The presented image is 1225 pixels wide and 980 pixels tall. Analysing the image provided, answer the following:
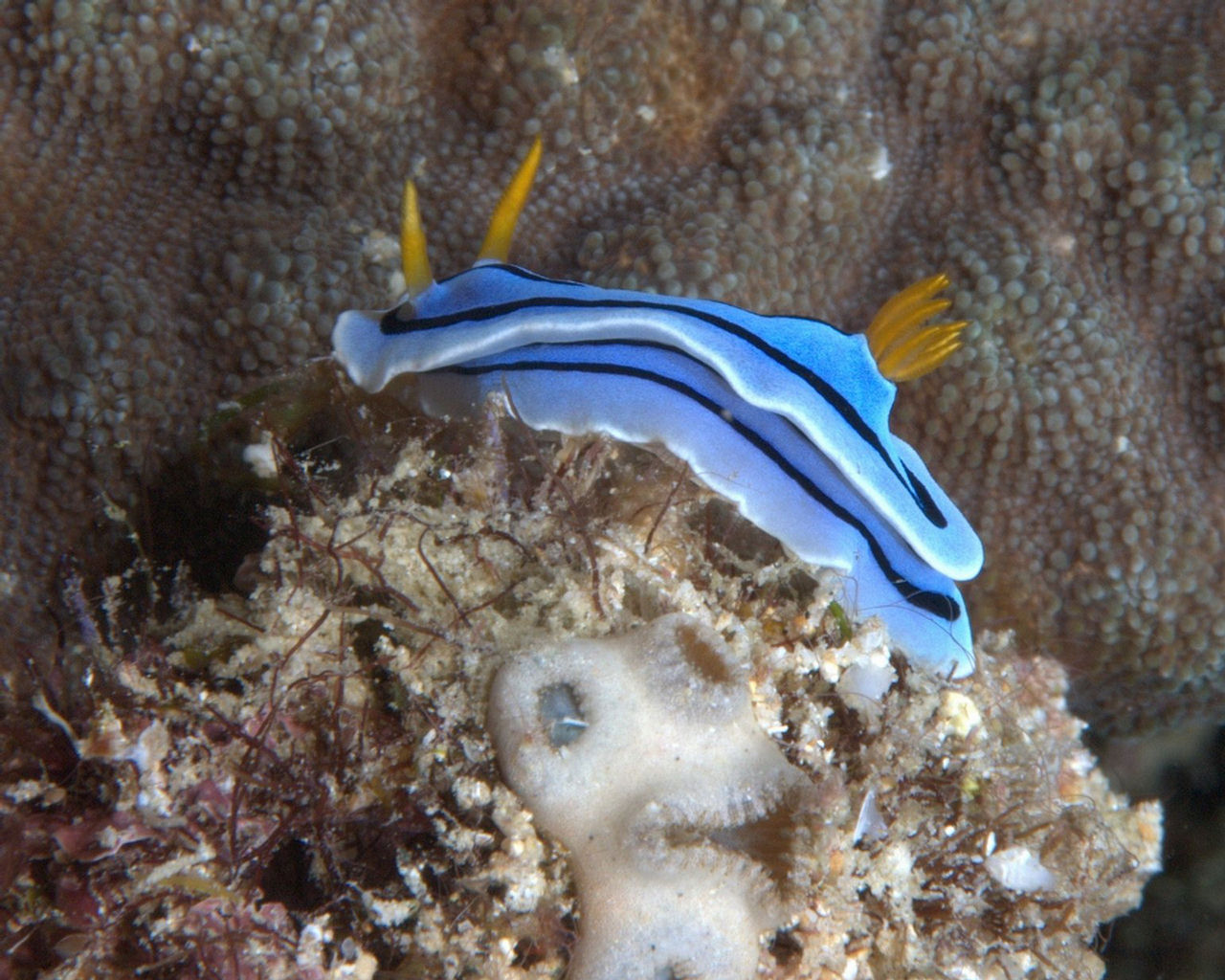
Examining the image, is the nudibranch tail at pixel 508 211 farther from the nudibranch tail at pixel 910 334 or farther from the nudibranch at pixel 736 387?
the nudibranch tail at pixel 910 334

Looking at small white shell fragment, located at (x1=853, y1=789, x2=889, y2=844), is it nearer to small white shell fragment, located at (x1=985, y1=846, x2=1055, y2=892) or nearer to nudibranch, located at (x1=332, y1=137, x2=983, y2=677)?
small white shell fragment, located at (x1=985, y1=846, x2=1055, y2=892)

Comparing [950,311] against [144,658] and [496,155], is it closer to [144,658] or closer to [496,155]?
[496,155]

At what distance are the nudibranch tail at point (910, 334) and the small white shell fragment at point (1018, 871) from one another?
1550 mm

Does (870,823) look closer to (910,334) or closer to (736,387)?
(736,387)

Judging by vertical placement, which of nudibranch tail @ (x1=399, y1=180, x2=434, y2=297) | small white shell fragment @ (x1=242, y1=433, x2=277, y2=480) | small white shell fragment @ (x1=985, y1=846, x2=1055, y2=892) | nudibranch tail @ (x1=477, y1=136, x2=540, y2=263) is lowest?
small white shell fragment @ (x1=985, y1=846, x2=1055, y2=892)

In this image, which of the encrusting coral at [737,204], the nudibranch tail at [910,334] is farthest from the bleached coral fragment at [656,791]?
the encrusting coral at [737,204]

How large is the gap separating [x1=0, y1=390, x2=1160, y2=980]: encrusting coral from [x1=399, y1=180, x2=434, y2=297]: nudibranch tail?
1.46 feet

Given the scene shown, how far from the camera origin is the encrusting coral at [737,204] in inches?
133

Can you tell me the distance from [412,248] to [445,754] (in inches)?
70.5

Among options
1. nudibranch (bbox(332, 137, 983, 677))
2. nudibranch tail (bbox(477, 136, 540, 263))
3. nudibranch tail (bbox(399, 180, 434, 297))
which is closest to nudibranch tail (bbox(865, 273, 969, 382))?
nudibranch (bbox(332, 137, 983, 677))

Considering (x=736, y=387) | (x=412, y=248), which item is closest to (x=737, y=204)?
(x=736, y=387)

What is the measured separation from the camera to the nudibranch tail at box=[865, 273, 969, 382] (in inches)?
117

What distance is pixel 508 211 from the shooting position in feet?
10.7

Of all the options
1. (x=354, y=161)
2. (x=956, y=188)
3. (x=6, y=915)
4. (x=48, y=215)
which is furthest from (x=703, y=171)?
(x=6, y=915)
